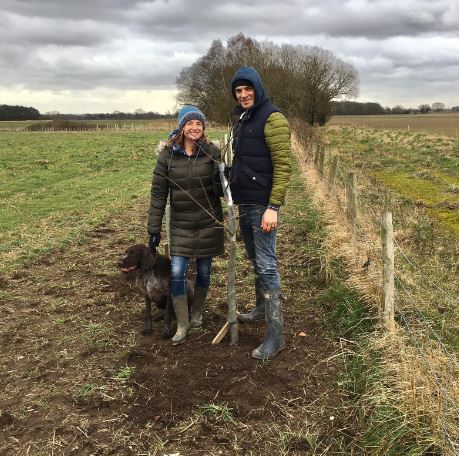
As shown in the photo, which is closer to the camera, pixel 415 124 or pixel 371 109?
pixel 415 124

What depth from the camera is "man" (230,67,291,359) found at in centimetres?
406

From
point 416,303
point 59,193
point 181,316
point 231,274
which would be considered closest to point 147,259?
point 181,316

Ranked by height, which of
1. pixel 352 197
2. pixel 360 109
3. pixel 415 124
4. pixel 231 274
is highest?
pixel 360 109

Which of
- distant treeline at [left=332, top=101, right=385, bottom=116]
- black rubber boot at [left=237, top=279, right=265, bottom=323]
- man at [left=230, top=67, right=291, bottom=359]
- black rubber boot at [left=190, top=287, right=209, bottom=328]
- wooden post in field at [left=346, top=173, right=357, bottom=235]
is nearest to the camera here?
man at [left=230, top=67, right=291, bottom=359]

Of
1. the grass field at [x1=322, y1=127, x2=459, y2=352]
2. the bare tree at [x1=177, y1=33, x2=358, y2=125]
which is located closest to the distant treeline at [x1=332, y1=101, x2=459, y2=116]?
the bare tree at [x1=177, y1=33, x2=358, y2=125]

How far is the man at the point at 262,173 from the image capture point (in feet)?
13.3

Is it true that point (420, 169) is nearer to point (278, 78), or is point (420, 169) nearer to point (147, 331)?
point (147, 331)

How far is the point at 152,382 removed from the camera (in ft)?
13.5

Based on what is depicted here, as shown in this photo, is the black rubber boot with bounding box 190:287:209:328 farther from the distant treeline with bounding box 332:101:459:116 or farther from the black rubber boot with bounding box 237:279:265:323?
the distant treeline with bounding box 332:101:459:116

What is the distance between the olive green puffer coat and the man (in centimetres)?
31

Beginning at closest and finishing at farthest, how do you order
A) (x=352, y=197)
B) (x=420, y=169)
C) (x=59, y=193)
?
(x=352, y=197) → (x=59, y=193) → (x=420, y=169)

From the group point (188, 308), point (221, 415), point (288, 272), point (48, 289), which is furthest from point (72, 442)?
point (288, 272)

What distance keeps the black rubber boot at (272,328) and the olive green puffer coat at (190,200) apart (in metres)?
0.75

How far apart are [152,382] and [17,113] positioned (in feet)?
322
